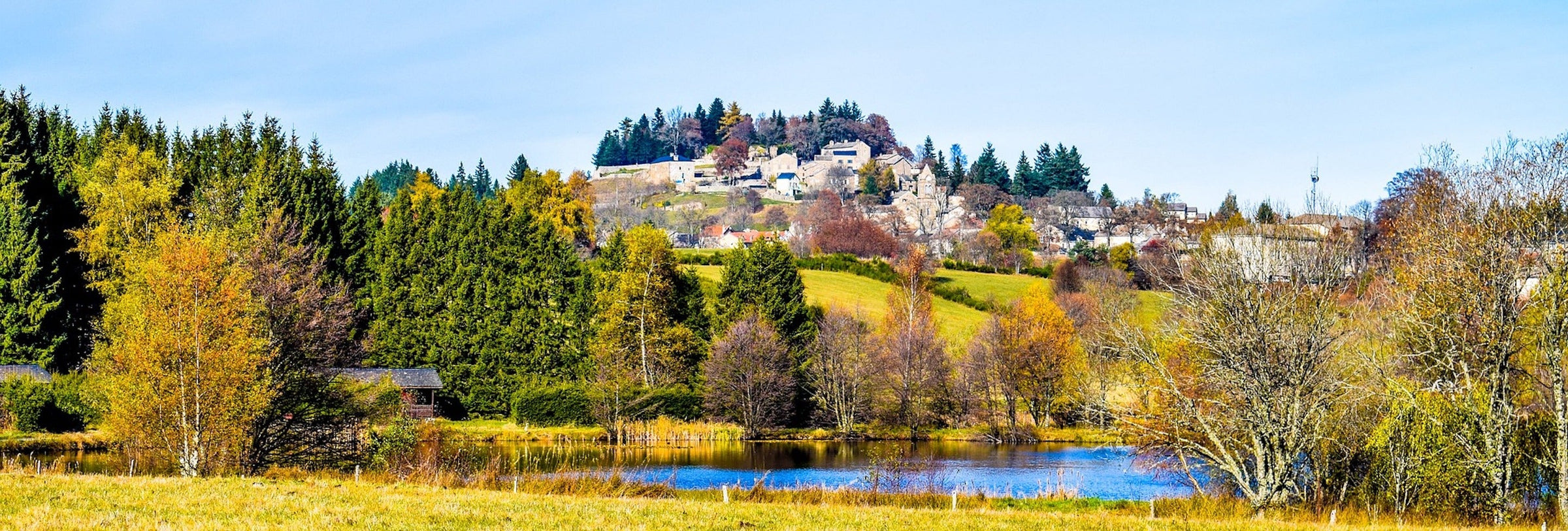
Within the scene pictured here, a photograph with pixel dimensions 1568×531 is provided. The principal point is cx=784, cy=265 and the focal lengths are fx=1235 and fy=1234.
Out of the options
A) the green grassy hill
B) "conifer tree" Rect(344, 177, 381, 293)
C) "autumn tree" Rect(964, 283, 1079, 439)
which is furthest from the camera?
the green grassy hill

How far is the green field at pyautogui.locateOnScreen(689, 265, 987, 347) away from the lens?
78562 mm

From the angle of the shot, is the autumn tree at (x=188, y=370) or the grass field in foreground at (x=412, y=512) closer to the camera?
the grass field in foreground at (x=412, y=512)

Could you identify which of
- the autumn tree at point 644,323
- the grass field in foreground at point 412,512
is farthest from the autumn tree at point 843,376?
the grass field in foreground at point 412,512

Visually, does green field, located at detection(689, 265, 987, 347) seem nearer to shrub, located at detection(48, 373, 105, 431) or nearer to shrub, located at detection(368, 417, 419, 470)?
shrub, located at detection(368, 417, 419, 470)

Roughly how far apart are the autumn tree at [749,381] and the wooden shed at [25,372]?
27788 millimetres

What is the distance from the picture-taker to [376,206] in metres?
72.3

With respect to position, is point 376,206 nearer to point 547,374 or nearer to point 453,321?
point 453,321

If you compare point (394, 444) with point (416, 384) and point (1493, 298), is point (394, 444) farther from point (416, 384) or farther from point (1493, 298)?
point (1493, 298)

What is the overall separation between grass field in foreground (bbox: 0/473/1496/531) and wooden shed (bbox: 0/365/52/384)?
30.0 metres

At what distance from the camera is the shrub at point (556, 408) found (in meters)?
56.9

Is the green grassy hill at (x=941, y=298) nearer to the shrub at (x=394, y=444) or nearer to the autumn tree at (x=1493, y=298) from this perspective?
the shrub at (x=394, y=444)

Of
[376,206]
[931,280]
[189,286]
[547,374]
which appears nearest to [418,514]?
[189,286]

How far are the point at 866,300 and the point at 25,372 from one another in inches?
2086

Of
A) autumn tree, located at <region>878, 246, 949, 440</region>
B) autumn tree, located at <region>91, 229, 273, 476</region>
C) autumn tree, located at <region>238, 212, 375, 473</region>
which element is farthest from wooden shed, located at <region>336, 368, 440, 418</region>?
autumn tree, located at <region>878, 246, 949, 440</region>
